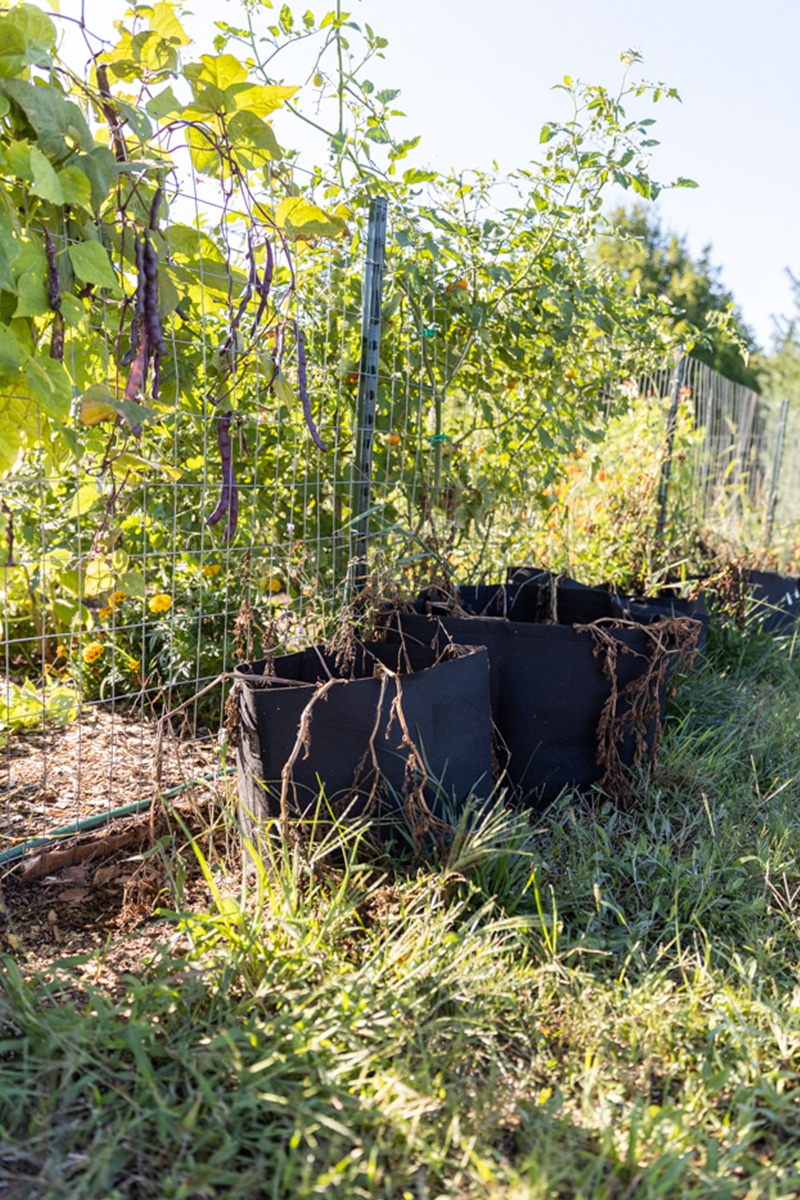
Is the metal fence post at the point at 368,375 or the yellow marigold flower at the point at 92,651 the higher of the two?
the metal fence post at the point at 368,375

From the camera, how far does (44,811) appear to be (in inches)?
80.7

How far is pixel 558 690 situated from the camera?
2188 mm

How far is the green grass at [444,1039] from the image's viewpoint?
3.66ft

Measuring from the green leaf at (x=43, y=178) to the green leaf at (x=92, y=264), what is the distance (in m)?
0.11

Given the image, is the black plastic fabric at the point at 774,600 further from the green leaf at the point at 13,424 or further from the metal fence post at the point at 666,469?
the green leaf at the point at 13,424

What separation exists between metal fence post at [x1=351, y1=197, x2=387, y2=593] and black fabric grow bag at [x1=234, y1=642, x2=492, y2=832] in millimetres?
785

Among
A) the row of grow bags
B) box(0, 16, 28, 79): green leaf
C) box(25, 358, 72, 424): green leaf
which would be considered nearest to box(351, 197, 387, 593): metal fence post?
the row of grow bags

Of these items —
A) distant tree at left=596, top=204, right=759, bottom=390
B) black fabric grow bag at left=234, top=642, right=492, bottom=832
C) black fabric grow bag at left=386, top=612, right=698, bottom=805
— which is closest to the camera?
black fabric grow bag at left=234, top=642, right=492, bottom=832

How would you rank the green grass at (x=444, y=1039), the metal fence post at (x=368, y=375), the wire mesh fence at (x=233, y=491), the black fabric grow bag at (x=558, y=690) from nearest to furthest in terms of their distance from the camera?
1. the green grass at (x=444, y=1039)
2. the wire mesh fence at (x=233, y=491)
3. the black fabric grow bag at (x=558, y=690)
4. the metal fence post at (x=368, y=375)

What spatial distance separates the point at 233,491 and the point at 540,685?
0.89m

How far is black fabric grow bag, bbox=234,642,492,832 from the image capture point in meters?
1.75

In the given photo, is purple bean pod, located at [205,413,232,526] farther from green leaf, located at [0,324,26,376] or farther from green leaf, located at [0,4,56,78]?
green leaf, located at [0,4,56,78]

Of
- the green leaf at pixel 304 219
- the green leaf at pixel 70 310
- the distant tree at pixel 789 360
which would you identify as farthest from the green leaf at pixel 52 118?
the distant tree at pixel 789 360

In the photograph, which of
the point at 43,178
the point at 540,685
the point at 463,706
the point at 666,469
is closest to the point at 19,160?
the point at 43,178
